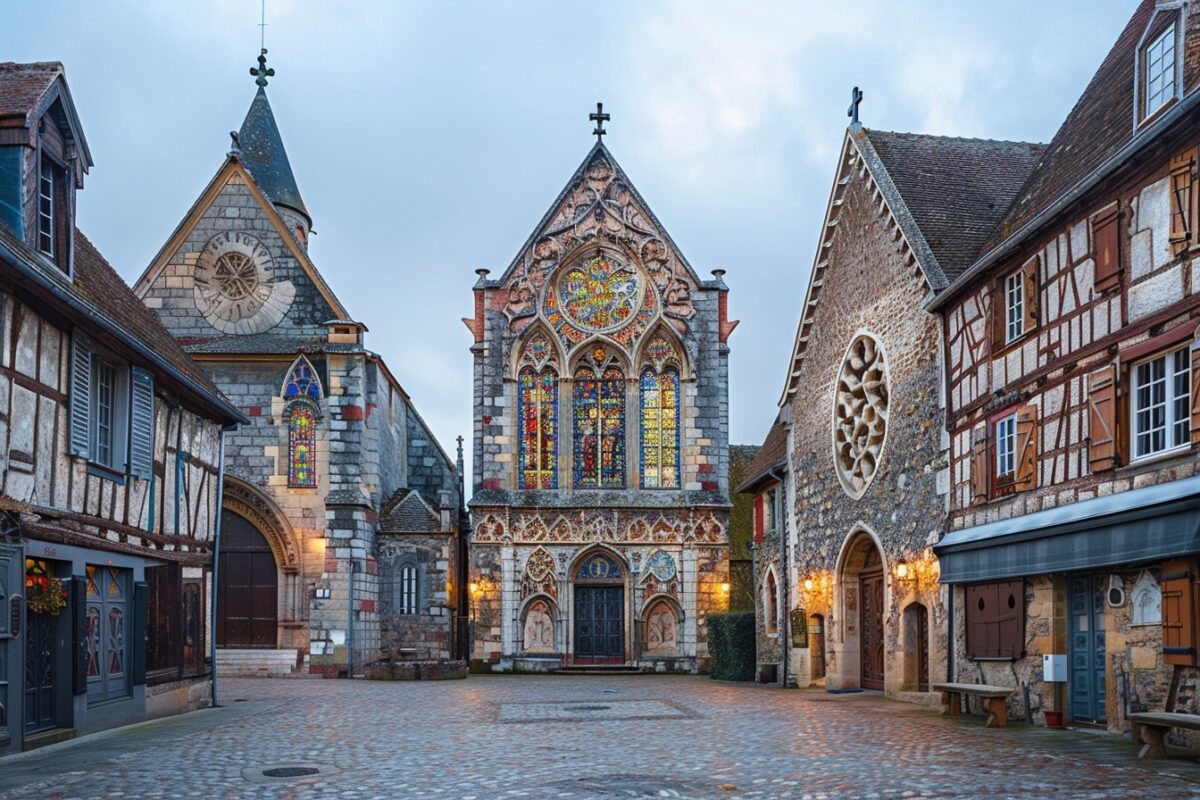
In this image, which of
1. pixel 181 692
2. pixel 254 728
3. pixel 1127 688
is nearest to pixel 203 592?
pixel 181 692

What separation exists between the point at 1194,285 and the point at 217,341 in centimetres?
2091

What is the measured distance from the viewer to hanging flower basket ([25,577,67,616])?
11.8 m

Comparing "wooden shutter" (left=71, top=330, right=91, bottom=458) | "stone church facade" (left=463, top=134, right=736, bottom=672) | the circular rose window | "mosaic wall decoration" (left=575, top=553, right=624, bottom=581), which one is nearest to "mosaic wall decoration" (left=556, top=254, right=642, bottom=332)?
"stone church facade" (left=463, top=134, right=736, bottom=672)

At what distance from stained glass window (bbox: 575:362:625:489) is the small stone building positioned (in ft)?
23.3

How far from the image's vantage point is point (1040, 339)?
13.6 metres

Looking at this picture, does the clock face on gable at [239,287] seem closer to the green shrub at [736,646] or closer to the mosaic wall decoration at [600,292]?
the mosaic wall decoration at [600,292]

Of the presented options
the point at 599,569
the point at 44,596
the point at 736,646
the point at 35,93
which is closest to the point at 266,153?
the point at 599,569

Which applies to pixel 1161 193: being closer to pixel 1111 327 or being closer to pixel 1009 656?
pixel 1111 327

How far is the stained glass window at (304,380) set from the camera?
27.2 metres

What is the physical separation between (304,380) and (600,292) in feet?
22.7

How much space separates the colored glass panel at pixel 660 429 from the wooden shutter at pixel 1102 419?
1742cm

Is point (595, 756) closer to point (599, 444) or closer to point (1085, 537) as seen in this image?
point (1085, 537)

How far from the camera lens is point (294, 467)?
2711cm

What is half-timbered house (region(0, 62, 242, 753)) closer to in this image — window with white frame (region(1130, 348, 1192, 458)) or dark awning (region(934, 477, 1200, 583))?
dark awning (region(934, 477, 1200, 583))
